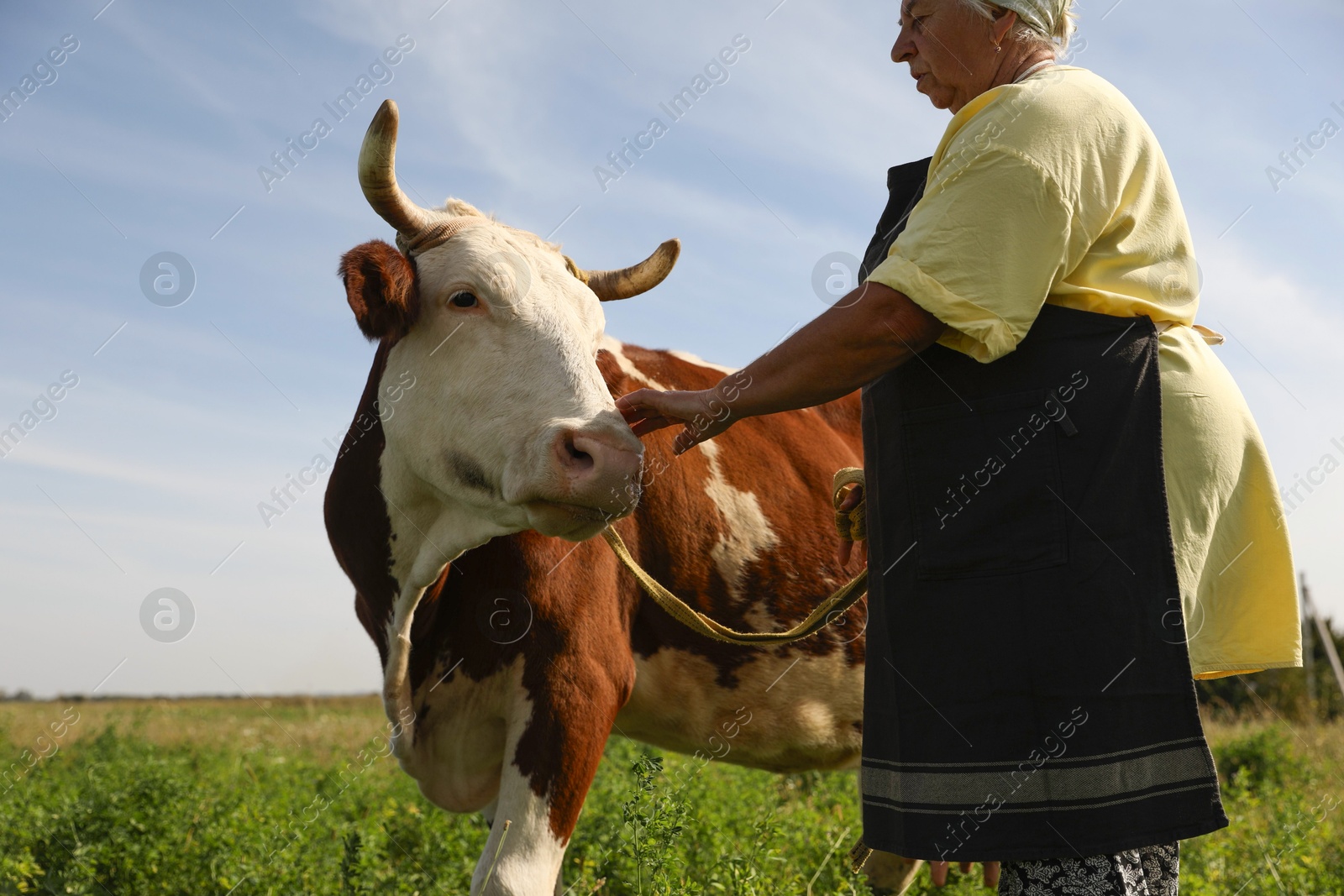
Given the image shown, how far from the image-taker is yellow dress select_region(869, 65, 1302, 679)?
Result: 183 cm

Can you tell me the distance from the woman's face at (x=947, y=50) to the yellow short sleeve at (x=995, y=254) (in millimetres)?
449

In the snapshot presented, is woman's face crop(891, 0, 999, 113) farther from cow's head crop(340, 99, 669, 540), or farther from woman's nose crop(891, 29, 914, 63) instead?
cow's head crop(340, 99, 669, 540)

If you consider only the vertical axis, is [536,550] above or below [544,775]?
above

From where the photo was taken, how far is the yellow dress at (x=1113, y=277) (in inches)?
72.2

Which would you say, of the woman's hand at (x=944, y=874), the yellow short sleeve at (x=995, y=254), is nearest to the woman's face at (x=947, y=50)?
the yellow short sleeve at (x=995, y=254)

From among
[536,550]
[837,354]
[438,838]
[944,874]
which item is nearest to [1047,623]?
[837,354]

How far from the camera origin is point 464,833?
5070 mm

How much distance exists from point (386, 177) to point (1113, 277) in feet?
7.36

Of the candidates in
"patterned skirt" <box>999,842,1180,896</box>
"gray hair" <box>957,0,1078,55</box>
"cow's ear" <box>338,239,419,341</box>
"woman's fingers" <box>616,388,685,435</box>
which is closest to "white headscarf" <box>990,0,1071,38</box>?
"gray hair" <box>957,0,1078,55</box>

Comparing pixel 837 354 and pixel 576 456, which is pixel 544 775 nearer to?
pixel 576 456

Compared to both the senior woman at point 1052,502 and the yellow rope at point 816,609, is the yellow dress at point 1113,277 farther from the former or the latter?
the yellow rope at point 816,609

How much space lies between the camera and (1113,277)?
76.4 inches

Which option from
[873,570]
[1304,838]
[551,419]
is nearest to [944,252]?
[873,570]

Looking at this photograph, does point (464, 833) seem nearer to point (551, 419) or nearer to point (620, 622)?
point (620, 622)
